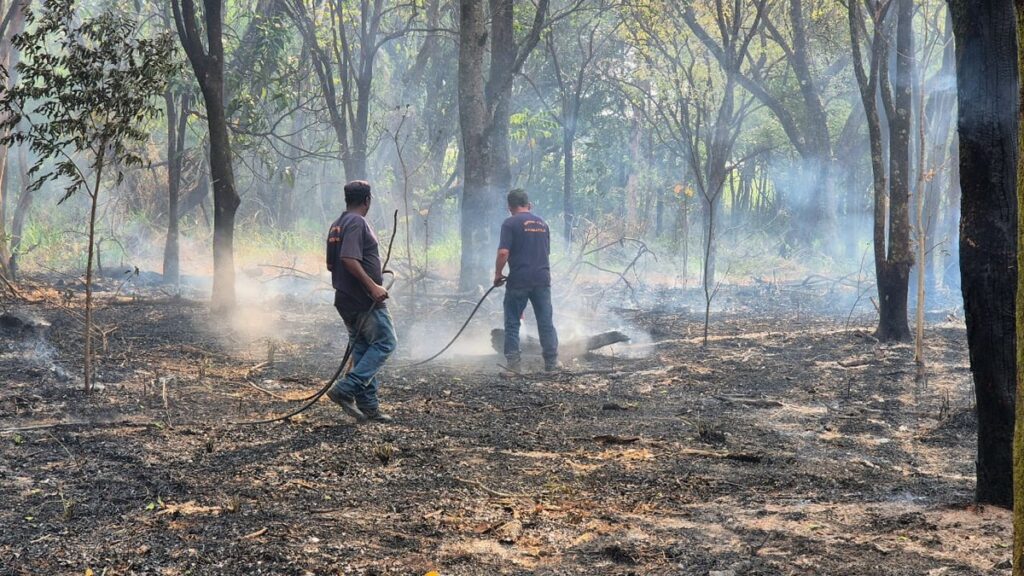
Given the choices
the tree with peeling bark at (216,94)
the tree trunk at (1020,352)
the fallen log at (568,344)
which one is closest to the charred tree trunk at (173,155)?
the tree with peeling bark at (216,94)

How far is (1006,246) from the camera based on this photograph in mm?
4508

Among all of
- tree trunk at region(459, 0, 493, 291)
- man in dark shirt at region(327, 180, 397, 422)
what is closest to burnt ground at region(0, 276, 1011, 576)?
man in dark shirt at region(327, 180, 397, 422)

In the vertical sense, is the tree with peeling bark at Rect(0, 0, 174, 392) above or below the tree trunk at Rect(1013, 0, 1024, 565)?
above

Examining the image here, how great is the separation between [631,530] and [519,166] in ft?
107

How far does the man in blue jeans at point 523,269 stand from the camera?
9922 mm

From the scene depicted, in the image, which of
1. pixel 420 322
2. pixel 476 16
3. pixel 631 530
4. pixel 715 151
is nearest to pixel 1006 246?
pixel 631 530

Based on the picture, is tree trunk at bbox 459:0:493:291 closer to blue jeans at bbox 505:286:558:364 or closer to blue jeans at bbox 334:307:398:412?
blue jeans at bbox 505:286:558:364

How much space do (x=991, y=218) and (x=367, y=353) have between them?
423 cm

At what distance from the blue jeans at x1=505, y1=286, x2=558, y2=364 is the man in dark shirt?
3.20 meters

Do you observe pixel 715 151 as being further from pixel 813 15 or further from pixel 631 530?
pixel 631 530

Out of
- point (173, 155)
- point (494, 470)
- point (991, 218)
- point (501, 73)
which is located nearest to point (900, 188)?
point (991, 218)

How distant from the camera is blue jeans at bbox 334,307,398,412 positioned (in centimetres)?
680

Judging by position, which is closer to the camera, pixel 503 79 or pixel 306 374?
pixel 306 374

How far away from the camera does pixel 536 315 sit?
10.1 meters
